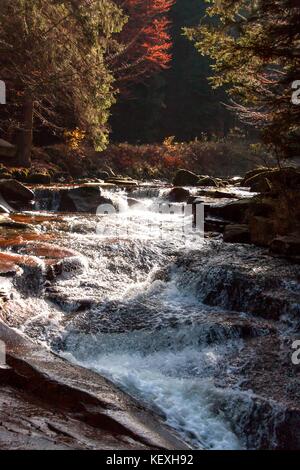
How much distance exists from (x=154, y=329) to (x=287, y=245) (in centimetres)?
369

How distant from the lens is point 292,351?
573 cm

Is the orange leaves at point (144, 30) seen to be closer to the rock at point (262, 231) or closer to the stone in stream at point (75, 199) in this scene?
the stone in stream at point (75, 199)

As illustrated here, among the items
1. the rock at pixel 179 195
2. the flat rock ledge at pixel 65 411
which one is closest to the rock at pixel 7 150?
the rock at pixel 179 195

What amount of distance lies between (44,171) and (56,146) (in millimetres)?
3650

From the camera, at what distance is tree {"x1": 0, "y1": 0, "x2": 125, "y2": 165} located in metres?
14.0

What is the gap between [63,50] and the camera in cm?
1463

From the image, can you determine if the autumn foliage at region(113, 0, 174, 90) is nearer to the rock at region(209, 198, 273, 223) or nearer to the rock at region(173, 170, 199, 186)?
the rock at region(173, 170, 199, 186)

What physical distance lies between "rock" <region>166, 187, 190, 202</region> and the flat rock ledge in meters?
10.9

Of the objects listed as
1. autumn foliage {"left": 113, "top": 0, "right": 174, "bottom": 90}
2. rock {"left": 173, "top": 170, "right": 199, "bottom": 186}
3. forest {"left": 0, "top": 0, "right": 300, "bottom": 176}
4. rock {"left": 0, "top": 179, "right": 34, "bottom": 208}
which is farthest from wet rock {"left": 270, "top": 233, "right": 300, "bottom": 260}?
autumn foliage {"left": 113, "top": 0, "right": 174, "bottom": 90}

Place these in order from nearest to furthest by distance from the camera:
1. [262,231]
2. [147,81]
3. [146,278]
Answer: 1. [146,278]
2. [262,231]
3. [147,81]

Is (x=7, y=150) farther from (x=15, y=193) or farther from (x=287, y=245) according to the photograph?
(x=287, y=245)

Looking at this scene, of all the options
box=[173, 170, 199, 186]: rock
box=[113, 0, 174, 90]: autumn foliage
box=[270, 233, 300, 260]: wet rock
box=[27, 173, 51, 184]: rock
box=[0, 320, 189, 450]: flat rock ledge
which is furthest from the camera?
box=[113, 0, 174, 90]: autumn foliage

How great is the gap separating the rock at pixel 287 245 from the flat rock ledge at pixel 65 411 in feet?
16.1

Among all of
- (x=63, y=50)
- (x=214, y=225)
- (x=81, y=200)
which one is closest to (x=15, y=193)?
(x=81, y=200)
